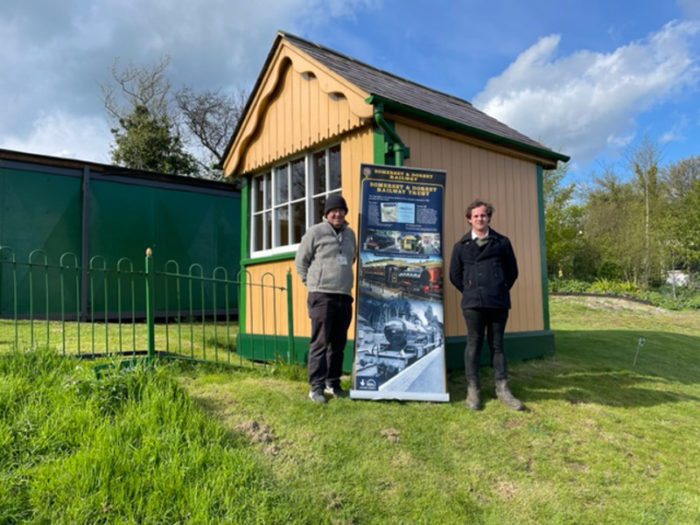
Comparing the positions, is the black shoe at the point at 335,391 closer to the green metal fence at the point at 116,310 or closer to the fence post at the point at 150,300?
the green metal fence at the point at 116,310

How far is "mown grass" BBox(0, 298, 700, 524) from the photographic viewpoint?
2.61 meters

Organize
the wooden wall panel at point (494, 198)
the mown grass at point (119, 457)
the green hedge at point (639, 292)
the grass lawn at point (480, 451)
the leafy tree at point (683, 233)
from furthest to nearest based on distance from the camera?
the leafy tree at point (683, 233) < the green hedge at point (639, 292) < the wooden wall panel at point (494, 198) < the grass lawn at point (480, 451) < the mown grass at point (119, 457)

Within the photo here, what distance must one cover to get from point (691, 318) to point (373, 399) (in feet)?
48.0

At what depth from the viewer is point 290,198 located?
650 cm

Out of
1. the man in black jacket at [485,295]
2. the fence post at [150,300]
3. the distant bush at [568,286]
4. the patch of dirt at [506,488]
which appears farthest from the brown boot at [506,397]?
the distant bush at [568,286]

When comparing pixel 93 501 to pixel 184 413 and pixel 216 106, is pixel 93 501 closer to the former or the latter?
pixel 184 413

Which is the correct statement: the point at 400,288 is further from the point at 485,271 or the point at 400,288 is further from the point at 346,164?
the point at 346,164

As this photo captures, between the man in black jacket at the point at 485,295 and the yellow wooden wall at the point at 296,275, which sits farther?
the yellow wooden wall at the point at 296,275

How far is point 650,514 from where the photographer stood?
9.40 ft

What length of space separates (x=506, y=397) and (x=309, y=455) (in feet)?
6.54

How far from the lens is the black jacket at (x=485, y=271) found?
4188mm

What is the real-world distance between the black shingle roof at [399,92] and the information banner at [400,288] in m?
1.04

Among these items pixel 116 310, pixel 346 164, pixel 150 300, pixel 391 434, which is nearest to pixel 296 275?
pixel 346 164

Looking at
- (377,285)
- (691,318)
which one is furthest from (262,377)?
(691,318)
